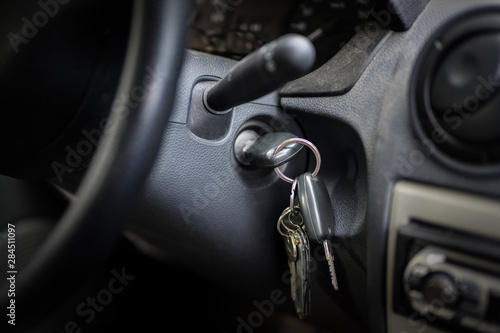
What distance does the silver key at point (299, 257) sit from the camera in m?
0.70

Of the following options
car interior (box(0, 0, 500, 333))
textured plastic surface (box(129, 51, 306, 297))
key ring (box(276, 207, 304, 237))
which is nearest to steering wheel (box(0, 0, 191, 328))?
car interior (box(0, 0, 500, 333))

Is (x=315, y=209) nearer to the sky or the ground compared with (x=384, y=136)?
nearer to the ground

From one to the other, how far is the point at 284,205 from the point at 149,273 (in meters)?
0.45

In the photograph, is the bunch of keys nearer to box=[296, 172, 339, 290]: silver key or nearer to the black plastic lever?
box=[296, 172, 339, 290]: silver key

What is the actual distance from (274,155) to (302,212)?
92 millimetres

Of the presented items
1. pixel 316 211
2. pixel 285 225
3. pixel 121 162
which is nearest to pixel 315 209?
pixel 316 211

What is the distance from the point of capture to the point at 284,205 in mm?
793

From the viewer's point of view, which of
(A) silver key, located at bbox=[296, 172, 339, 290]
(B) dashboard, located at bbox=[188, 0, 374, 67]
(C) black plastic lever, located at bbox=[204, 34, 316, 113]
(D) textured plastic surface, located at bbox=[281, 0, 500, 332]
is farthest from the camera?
(B) dashboard, located at bbox=[188, 0, 374, 67]

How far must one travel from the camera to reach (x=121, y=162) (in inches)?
16.3

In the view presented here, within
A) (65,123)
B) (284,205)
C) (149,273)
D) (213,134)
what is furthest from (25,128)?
(149,273)

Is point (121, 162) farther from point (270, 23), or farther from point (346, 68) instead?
point (270, 23)

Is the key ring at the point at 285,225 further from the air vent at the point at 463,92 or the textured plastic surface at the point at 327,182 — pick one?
the air vent at the point at 463,92

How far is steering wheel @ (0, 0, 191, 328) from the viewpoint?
41 cm

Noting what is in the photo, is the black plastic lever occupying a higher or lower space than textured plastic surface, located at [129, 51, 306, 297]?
higher
